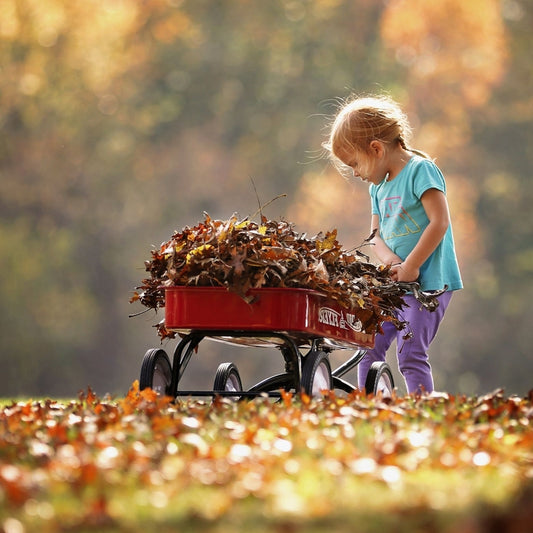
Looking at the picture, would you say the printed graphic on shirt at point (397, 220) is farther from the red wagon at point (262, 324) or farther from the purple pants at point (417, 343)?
the red wagon at point (262, 324)

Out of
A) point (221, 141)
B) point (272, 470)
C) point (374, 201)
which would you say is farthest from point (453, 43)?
point (272, 470)

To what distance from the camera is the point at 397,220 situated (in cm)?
695

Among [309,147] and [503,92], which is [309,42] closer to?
[309,147]

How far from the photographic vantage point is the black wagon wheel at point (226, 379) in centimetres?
701

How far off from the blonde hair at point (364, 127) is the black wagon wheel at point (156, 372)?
170 centimetres

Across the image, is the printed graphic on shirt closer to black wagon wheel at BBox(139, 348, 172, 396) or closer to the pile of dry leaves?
the pile of dry leaves

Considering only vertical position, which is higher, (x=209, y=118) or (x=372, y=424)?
(x=209, y=118)

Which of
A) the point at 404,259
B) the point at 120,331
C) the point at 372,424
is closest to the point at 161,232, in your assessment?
the point at 120,331

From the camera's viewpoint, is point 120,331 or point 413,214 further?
point 120,331

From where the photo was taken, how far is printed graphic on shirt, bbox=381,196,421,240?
6.88 metres

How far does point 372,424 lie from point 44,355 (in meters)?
21.5

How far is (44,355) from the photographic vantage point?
25203mm

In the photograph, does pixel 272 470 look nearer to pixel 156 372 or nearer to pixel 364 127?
pixel 156 372

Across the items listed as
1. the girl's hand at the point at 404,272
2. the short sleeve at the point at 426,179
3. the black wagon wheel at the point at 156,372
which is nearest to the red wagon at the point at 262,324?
the black wagon wheel at the point at 156,372
